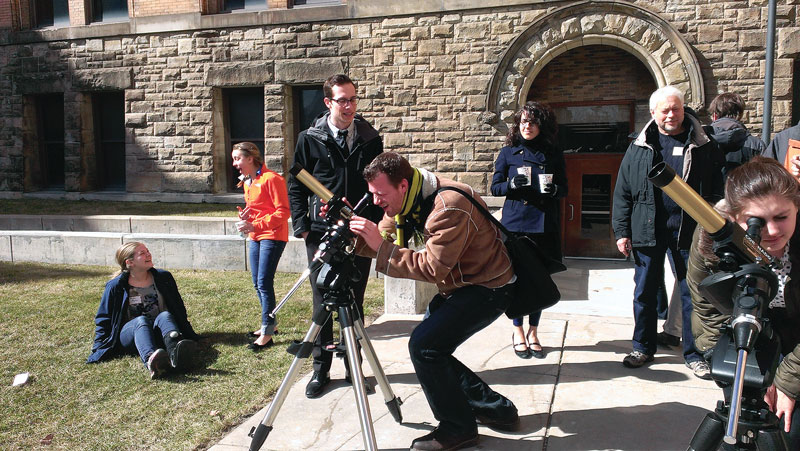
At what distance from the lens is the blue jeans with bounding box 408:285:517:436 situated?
10.5 ft

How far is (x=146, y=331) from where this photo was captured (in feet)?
15.5

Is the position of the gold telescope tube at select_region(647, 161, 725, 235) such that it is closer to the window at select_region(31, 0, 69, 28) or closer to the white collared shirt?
the white collared shirt

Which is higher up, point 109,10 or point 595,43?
point 109,10

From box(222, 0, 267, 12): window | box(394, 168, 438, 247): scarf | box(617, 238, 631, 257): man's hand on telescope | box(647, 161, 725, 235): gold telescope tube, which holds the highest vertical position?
box(222, 0, 267, 12): window

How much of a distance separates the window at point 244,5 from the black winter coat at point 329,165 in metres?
9.55

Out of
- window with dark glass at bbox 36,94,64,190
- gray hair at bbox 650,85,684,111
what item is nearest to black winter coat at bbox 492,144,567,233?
gray hair at bbox 650,85,684,111

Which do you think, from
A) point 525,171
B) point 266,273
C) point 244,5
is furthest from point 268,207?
point 244,5

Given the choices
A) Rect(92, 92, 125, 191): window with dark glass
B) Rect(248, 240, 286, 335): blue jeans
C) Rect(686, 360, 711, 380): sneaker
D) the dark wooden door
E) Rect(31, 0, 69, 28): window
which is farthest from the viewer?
Rect(31, 0, 69, 28): window

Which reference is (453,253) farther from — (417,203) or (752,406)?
(752,406)

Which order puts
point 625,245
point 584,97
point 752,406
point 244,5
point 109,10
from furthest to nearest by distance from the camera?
point 109,10, point 244,5, point 584,97, point 625,245, point 752,406

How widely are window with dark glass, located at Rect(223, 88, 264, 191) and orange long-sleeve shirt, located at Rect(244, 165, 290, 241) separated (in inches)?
320

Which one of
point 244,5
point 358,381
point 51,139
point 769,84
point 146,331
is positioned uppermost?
point 244,5

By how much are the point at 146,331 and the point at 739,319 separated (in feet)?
13.8

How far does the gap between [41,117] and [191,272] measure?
915 centimetres
